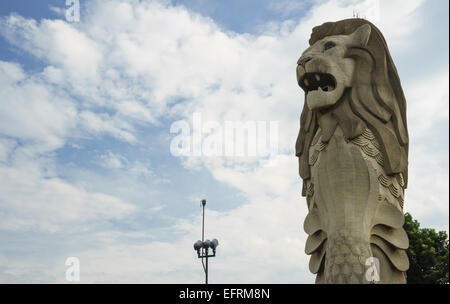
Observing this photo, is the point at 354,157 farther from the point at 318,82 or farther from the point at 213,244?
the point at 213,244

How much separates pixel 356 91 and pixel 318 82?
108 cm

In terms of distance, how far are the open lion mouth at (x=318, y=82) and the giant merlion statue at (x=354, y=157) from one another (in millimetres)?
28

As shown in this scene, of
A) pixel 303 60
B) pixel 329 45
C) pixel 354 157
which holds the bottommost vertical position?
pixel 354 157

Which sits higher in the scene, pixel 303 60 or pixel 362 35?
pixel 362 35

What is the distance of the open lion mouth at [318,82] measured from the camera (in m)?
12.4

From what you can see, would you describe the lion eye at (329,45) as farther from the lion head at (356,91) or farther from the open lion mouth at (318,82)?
the open lion mouth at (318,82)

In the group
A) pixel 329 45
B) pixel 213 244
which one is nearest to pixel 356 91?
pixel 329 45

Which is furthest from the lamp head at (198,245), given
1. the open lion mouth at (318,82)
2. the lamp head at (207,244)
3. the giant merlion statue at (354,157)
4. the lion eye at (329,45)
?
the lion eye at (329,45)

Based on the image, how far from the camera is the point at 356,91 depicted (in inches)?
485

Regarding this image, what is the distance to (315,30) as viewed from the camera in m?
13.7

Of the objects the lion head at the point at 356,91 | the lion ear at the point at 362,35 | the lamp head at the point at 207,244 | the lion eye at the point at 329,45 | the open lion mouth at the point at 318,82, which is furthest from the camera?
the lamp head at the point at 207,244
